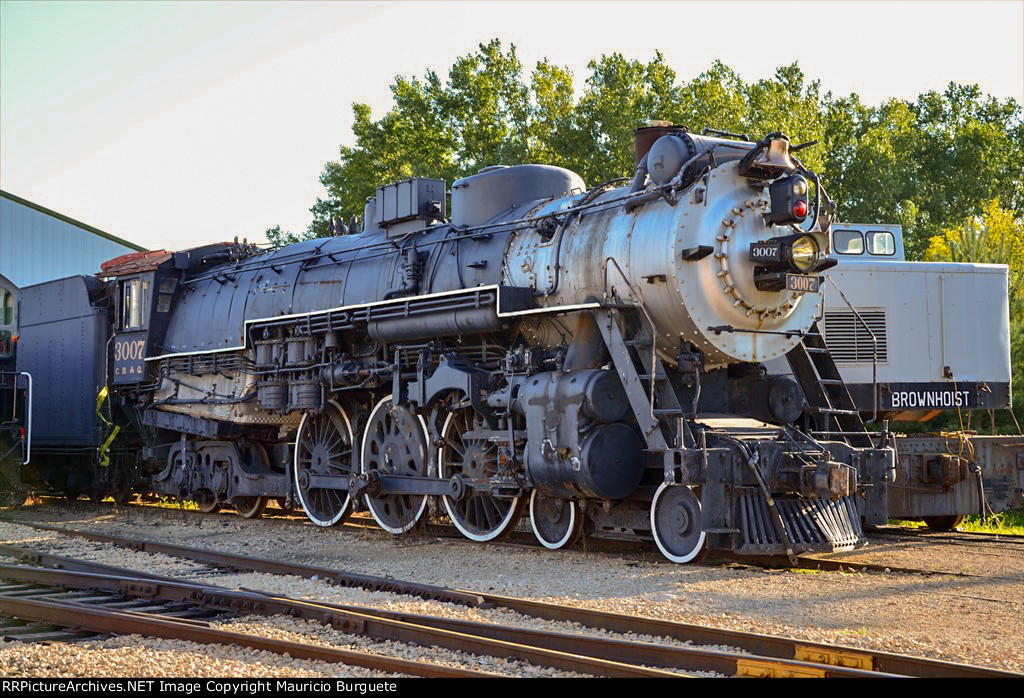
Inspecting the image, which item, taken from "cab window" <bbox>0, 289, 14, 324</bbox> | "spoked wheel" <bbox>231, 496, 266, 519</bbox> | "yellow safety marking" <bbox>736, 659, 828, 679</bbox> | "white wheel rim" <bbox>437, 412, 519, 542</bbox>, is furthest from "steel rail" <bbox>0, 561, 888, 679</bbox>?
"cab window" <bbox>0, 289, 14, 324</bbox>

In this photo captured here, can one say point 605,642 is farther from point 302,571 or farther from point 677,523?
point 302,571

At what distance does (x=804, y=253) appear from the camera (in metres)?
10.4

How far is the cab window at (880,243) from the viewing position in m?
14.2

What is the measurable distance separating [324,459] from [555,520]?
4.27m

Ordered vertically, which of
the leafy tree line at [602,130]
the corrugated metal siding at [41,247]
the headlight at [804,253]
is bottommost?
the headlight at [804,253]

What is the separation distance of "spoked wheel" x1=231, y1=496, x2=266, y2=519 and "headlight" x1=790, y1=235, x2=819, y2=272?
9.32 metres

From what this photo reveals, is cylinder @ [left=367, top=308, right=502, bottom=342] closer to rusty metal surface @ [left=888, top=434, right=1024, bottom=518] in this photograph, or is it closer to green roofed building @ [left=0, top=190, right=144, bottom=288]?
rusty metal surface @ [left=888, top=434, right=1024, bottom=518]

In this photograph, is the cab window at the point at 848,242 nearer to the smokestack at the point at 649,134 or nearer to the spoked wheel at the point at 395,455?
the smokestack at the point at 649,134

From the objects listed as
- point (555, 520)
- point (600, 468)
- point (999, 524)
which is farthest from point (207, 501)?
point (999, 524)

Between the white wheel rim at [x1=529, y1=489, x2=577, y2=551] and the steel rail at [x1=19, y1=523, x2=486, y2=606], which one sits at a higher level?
the white wheel rim at [x1=529, y1=489, x2=577, y2=551]

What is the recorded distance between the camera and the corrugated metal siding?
3312cm

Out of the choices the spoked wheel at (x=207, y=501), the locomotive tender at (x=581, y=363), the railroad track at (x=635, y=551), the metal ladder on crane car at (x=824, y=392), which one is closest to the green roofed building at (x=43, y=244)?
the spoked wheel at (x=207, y=501)

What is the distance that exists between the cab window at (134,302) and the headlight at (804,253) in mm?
11477

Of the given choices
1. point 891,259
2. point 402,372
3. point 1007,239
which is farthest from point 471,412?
point 1007,239
